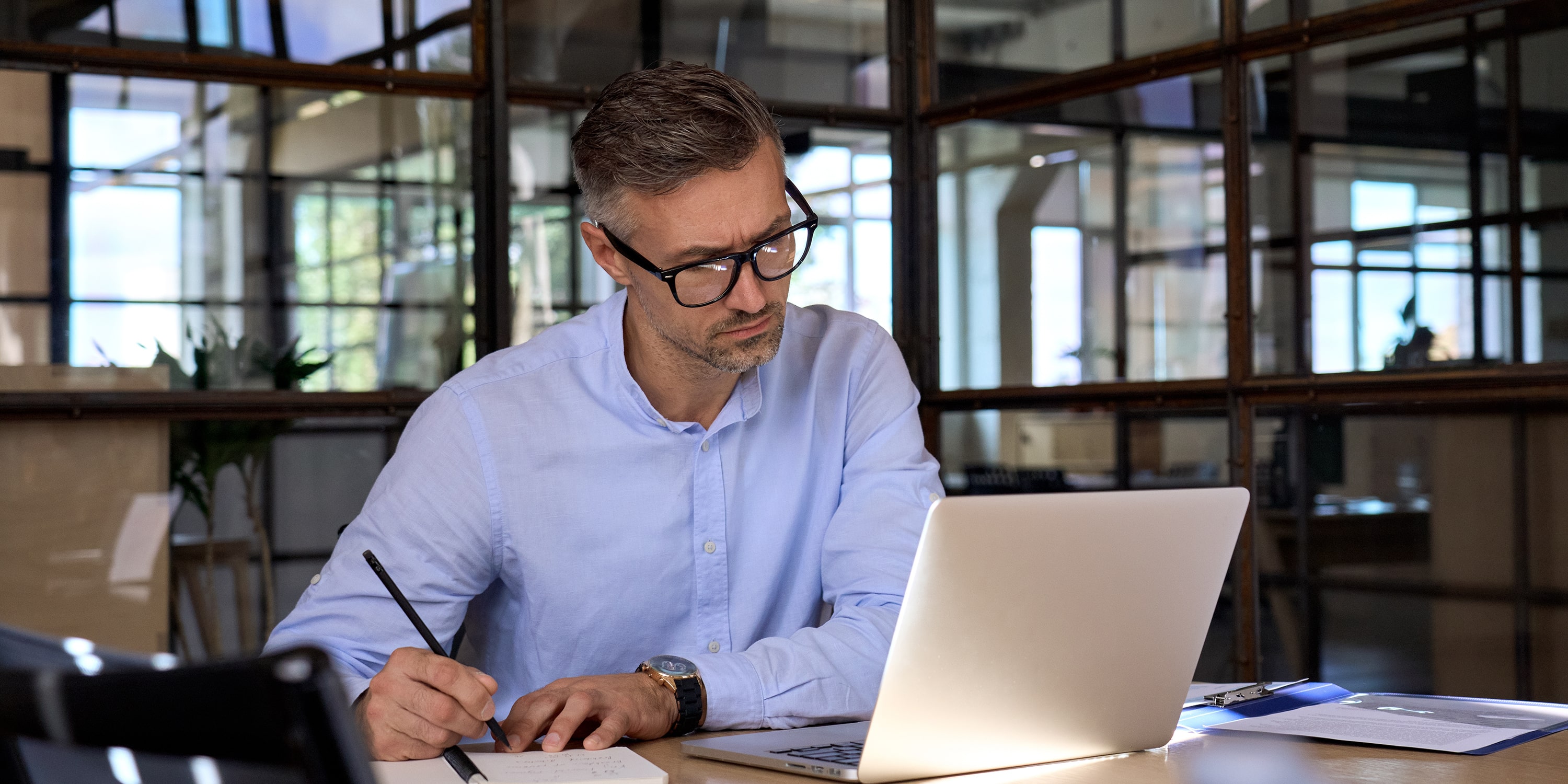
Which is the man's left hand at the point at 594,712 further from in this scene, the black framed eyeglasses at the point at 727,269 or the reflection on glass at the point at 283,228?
the reflection on glass at the point at 283,228

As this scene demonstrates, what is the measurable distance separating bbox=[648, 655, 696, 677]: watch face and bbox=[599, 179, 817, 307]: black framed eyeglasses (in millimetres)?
466

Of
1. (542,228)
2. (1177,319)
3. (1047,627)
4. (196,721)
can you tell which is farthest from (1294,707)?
(542,228)

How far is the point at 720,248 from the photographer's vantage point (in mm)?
1684

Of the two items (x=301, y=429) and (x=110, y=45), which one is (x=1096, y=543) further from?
(x=110, y=45)

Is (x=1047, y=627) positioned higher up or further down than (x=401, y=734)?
higher up

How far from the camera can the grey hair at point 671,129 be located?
1.66 m

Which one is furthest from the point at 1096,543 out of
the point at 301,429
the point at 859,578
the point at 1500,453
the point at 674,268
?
the point at 301,429

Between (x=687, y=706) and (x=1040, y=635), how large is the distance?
1.35 feet

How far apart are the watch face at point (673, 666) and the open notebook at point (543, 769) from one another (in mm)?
153

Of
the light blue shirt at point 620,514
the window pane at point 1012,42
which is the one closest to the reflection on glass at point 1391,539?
the window pane at point 1012,42

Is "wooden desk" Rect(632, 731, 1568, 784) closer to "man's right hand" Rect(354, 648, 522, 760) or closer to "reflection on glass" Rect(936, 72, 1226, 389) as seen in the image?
"man's right hand" Rect(354, 648, 522, 760)

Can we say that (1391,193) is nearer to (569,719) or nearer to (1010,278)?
(1010,278)

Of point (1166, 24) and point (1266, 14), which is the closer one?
point (1266, 14)

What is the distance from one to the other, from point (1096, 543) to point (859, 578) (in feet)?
1.95
